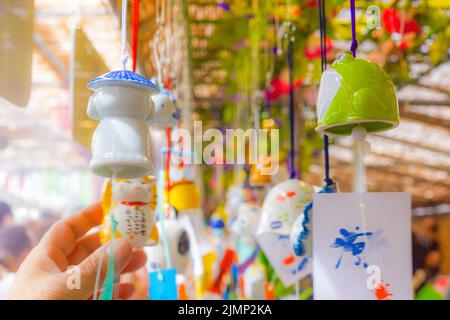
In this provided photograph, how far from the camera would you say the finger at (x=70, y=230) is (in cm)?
84

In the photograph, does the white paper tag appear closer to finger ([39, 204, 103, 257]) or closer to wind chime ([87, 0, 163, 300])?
wind chime ([87, 0, 163, 300])

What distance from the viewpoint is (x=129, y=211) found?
861 millimetres

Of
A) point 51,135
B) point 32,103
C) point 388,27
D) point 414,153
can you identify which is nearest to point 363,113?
point 32,103

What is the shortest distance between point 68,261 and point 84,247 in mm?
64

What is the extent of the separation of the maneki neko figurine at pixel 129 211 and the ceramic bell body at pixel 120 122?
20 centimetres

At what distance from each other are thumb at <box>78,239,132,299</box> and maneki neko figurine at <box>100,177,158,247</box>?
5 centimetres

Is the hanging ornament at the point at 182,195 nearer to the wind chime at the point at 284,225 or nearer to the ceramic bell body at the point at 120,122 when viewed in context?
the wind chime at the point at 284,225

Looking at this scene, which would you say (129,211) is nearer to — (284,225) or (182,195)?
(284,225)

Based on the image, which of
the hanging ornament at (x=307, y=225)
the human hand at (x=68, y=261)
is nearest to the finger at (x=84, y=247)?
the human hand at (x=68, y=261)

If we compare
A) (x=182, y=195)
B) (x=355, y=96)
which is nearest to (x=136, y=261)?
(x=182, y=195)

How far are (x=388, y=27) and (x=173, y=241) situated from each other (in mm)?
1165

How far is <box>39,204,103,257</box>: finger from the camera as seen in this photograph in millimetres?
837

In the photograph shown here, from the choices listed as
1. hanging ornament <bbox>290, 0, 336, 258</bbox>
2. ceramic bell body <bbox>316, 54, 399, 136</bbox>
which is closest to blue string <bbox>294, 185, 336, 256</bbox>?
hanging ornament <bbox>290, 0, 336, 258</bbox>

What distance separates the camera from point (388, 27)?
6.26 ft
